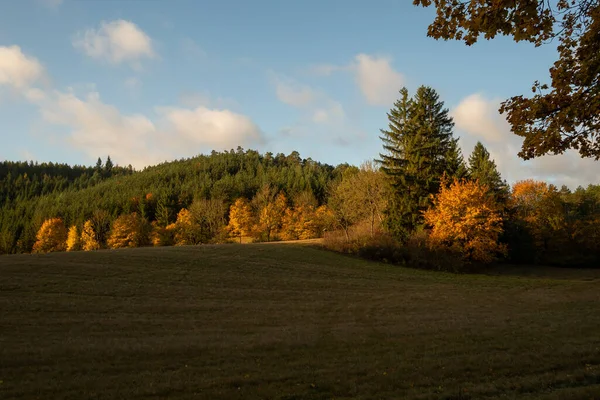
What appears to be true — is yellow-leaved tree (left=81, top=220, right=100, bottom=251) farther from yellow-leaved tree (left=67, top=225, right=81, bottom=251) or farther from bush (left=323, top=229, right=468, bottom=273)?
→ bush (left=323, top=229, right=468, bottom=273)

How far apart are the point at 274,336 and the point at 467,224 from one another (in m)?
36.4

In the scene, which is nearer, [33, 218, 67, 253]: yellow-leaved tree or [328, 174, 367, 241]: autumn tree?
[328, 174, 367, 241]: autumn tree

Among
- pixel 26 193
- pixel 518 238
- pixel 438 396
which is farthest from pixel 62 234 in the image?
pixel 26 193

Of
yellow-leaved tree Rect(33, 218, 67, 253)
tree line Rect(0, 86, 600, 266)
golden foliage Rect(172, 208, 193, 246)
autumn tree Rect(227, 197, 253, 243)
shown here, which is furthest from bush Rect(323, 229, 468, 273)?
yellow-leaved tree Rect(33, 218, 67, 253)

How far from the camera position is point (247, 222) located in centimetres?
Answer: 8162

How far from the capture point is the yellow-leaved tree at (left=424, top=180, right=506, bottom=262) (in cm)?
4462

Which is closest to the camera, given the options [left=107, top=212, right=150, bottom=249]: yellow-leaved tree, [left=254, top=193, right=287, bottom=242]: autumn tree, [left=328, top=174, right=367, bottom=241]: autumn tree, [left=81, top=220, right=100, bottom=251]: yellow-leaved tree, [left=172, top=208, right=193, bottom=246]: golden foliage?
[left=328, top=174, right=367, bottom=241]: autumn tree

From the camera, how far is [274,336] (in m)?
15.2

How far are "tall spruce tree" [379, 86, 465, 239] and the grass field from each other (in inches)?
729

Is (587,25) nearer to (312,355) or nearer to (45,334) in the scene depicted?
(312,355)

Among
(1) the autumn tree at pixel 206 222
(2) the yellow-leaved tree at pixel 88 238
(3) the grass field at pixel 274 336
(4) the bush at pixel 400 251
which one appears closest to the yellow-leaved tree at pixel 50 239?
(2) the yellow-leaved tree at pixel 88 238

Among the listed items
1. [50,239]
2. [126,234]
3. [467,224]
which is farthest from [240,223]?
[467,224]

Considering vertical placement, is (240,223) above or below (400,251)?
above

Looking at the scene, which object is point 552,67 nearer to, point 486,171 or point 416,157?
point 416,157
